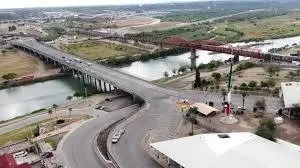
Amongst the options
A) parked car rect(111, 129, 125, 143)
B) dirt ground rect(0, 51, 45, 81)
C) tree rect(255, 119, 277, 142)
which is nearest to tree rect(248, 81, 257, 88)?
tree rect(255, 119, 277, 142)

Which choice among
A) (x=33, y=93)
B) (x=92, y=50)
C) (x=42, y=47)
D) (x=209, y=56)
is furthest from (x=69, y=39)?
(x=33, y=93)

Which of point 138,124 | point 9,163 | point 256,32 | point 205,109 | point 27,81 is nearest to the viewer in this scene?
point 9,163

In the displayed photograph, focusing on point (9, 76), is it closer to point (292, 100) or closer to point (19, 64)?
point (19, 64)

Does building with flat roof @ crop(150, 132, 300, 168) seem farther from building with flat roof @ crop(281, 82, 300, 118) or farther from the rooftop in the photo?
the rooftop

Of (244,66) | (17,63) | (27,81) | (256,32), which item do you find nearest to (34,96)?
(27,81)

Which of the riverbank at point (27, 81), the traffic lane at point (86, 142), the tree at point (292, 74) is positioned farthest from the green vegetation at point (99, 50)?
the traffic lane at point (86, 142)

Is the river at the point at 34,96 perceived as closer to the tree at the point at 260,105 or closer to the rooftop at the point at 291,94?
the tree at the point at 260,105
